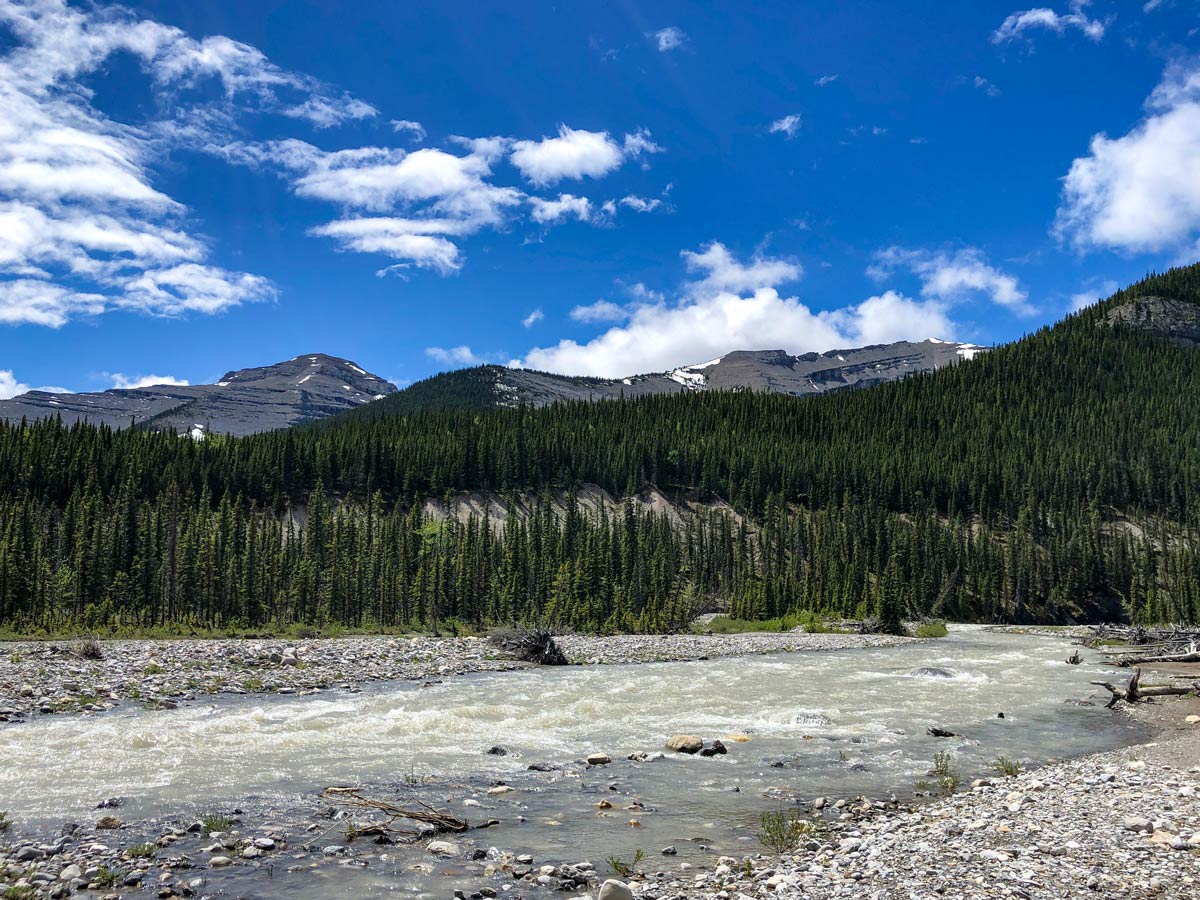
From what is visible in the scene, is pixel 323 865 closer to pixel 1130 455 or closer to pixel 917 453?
pixel 917 453

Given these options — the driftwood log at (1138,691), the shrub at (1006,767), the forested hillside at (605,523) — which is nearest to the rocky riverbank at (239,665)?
the forested hillside at (605,523)

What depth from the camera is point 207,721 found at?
21.7 metres

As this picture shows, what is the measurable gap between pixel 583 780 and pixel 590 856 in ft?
16.2

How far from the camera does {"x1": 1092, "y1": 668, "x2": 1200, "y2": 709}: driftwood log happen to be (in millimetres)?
27453

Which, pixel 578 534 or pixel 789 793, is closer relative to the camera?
pixel 789 793

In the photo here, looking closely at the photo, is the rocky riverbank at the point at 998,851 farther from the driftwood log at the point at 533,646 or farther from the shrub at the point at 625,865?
the driftwood log at the point at 533,646

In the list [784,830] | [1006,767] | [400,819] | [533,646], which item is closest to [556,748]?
[400,819]

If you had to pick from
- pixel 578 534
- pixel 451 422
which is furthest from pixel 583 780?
pixel 451 422

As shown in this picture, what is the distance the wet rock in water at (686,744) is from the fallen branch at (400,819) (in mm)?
7840

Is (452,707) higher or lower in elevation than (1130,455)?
lower

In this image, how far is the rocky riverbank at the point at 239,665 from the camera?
82.2 feet


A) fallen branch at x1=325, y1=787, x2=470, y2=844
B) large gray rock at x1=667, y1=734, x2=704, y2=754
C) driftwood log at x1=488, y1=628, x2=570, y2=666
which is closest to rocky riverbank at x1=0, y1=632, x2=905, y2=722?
driftwood log at x1=488, y1=628, x2=570, y2=666

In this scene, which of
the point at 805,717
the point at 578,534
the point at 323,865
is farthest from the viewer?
the point at 578,534

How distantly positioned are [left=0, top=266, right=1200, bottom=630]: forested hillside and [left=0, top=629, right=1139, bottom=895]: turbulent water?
145ft
